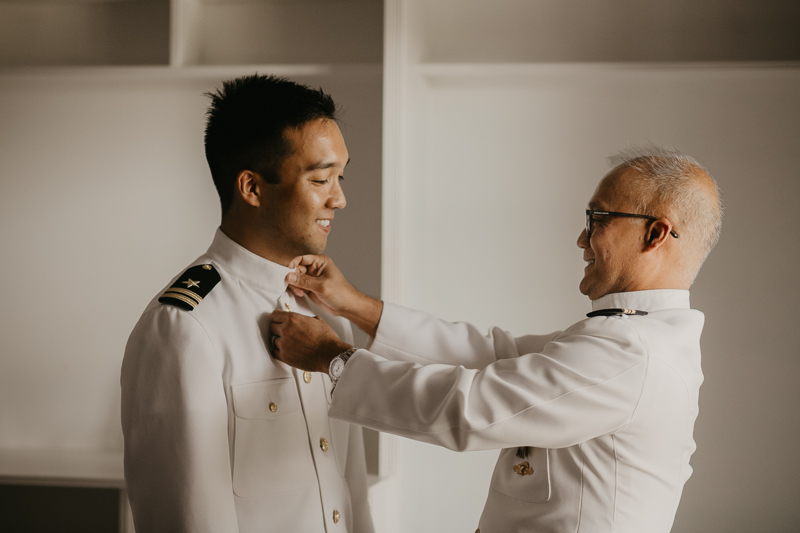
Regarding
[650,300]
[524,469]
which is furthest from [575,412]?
[650,300]

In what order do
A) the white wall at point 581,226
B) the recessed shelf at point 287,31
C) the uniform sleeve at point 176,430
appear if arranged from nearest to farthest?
the uniform sleeve at point 176,430
the white wall at point 581,226
the recessed shelf at point 287,31

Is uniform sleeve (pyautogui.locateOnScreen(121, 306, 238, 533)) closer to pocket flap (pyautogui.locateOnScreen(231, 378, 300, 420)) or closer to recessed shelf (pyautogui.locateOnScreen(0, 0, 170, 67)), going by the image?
pocket flap (pyautogui.locateOnScreen(231, 378, 300, 420))

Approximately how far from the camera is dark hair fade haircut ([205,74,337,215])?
4.82ft

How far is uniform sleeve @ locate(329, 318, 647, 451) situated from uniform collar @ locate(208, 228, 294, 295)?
330 millimetres

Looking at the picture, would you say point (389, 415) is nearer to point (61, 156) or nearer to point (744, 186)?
point (744, 186)

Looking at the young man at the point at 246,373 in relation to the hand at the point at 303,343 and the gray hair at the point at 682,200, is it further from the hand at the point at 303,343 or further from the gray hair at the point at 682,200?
the gray hair at the point at 682,200

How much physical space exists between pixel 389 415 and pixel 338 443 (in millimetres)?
367

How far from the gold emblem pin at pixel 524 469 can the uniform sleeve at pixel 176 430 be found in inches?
26.0

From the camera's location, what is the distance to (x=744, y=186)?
2713 millimetres

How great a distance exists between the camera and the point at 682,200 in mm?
1415

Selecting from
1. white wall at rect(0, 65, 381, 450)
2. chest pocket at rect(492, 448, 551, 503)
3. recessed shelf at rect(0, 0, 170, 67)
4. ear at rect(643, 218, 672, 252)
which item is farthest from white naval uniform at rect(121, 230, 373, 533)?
recessed shelf at rect(0, 0, 170, 67)

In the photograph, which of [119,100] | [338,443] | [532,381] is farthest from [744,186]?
[119,100]

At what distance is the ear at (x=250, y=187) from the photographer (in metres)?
1.48

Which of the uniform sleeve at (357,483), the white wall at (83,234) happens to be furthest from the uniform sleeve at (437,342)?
the white wall at (83,234)
